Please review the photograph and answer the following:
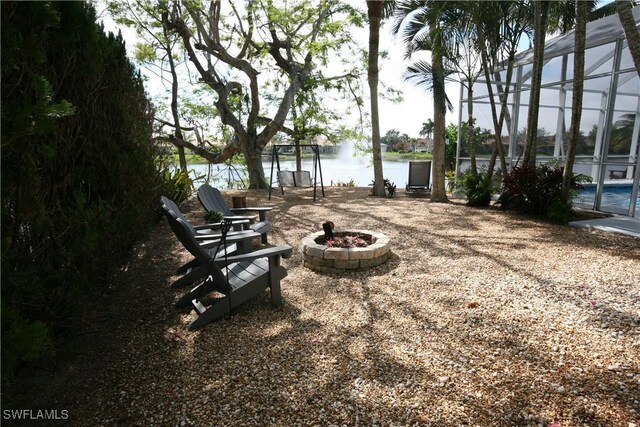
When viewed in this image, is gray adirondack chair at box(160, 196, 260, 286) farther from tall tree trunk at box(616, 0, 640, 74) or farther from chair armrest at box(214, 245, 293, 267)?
tall tree trunk at box(616, 0, 640, 74)

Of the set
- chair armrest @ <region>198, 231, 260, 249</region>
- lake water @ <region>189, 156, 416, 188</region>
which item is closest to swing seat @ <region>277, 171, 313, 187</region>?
lake water @ <region>189, 156, 416, 188</region>

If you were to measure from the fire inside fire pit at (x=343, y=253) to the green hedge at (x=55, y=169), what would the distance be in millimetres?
1932

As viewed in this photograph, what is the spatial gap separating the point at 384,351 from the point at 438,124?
7696mm

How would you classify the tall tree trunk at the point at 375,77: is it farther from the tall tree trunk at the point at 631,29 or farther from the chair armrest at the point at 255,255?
the chair armrest at the point at 255,255

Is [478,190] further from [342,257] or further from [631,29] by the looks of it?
[342,257]

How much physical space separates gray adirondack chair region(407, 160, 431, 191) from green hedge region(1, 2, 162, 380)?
949 cm

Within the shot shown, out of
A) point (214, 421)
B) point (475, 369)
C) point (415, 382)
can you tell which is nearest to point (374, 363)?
point (415, 382)

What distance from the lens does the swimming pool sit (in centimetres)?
728

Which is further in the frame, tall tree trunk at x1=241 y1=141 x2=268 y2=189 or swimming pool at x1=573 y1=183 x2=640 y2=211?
tall tree trunk at x1=241 y1=141 x2=268 y2=189

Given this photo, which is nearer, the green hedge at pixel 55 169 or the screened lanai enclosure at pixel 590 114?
the green hedge at pixel 55 169

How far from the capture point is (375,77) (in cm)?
963

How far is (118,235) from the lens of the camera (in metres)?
3.05

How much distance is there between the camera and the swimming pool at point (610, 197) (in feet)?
23.9

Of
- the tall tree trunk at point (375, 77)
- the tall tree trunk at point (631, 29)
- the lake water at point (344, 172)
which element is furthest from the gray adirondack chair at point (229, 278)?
the lake water at point (344, 172)
